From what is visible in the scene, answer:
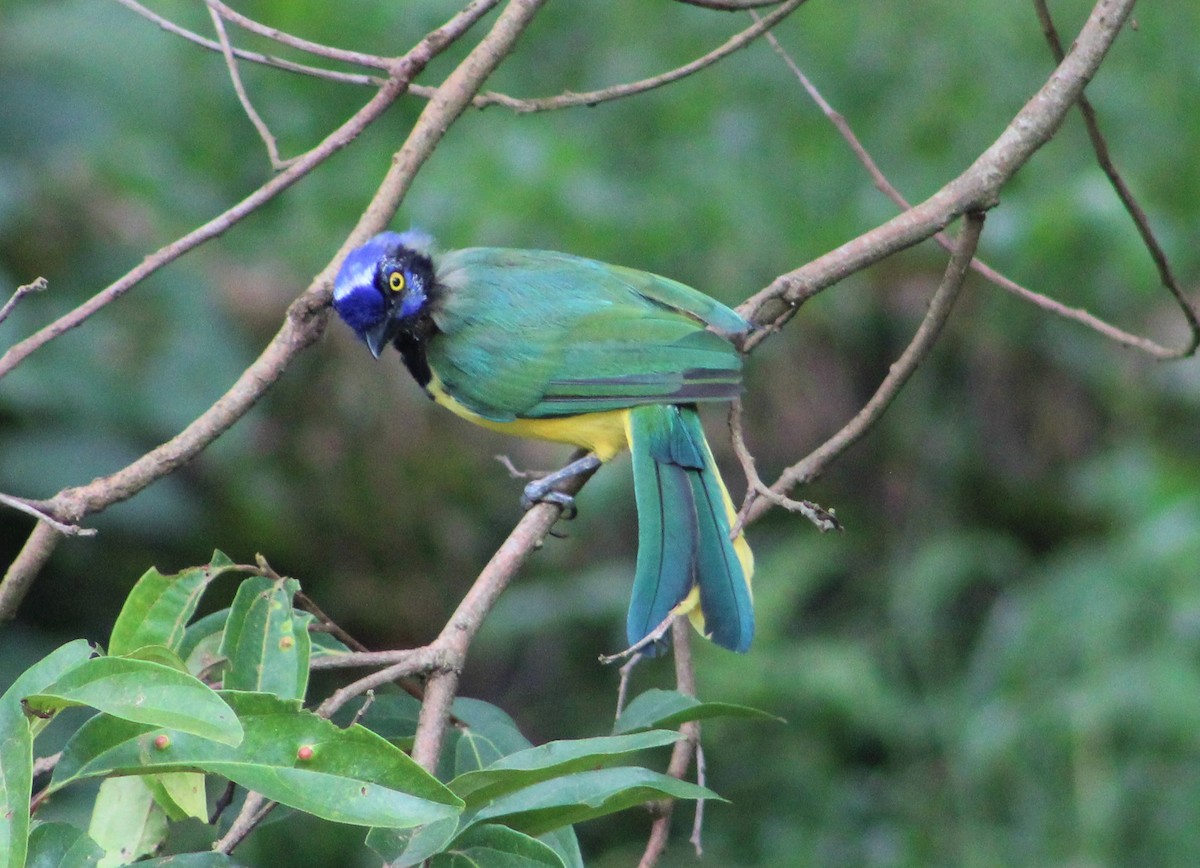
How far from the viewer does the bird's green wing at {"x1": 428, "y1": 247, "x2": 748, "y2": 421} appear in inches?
117

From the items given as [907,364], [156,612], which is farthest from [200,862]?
[907,364]

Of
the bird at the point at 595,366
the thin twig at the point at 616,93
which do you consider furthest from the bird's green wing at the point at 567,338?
the thin twig at the point at 616,93

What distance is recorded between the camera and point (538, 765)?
1562 millimetres

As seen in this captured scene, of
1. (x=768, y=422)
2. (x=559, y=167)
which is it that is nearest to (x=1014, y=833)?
(x=768, y=422)

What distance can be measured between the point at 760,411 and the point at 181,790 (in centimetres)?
411

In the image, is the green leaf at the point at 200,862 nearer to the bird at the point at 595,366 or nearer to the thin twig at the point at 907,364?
the bird at the point at 595,366

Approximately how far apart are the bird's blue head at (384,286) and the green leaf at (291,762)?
1.54 metres

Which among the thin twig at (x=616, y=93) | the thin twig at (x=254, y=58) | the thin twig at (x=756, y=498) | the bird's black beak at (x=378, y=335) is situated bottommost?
the thin twig at (x=756, y=498)

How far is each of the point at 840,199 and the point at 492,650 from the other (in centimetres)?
239

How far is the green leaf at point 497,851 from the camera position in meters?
1.54

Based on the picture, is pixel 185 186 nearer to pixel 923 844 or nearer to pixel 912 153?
pixel 912 153

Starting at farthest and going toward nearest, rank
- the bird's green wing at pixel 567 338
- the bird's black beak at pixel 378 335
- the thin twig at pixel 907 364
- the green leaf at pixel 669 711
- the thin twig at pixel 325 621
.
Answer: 1. the bird's black beak at pixel 378 335
2. the bird's green wing at pixel 567 338
3. the thin twig at pixel 907 364
4. the thin twig at pixel 325 621
5. the green leaf at pixel 669 711

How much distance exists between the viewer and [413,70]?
8.43 feet

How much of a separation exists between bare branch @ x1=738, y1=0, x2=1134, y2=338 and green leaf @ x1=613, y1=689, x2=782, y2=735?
2.89ft
